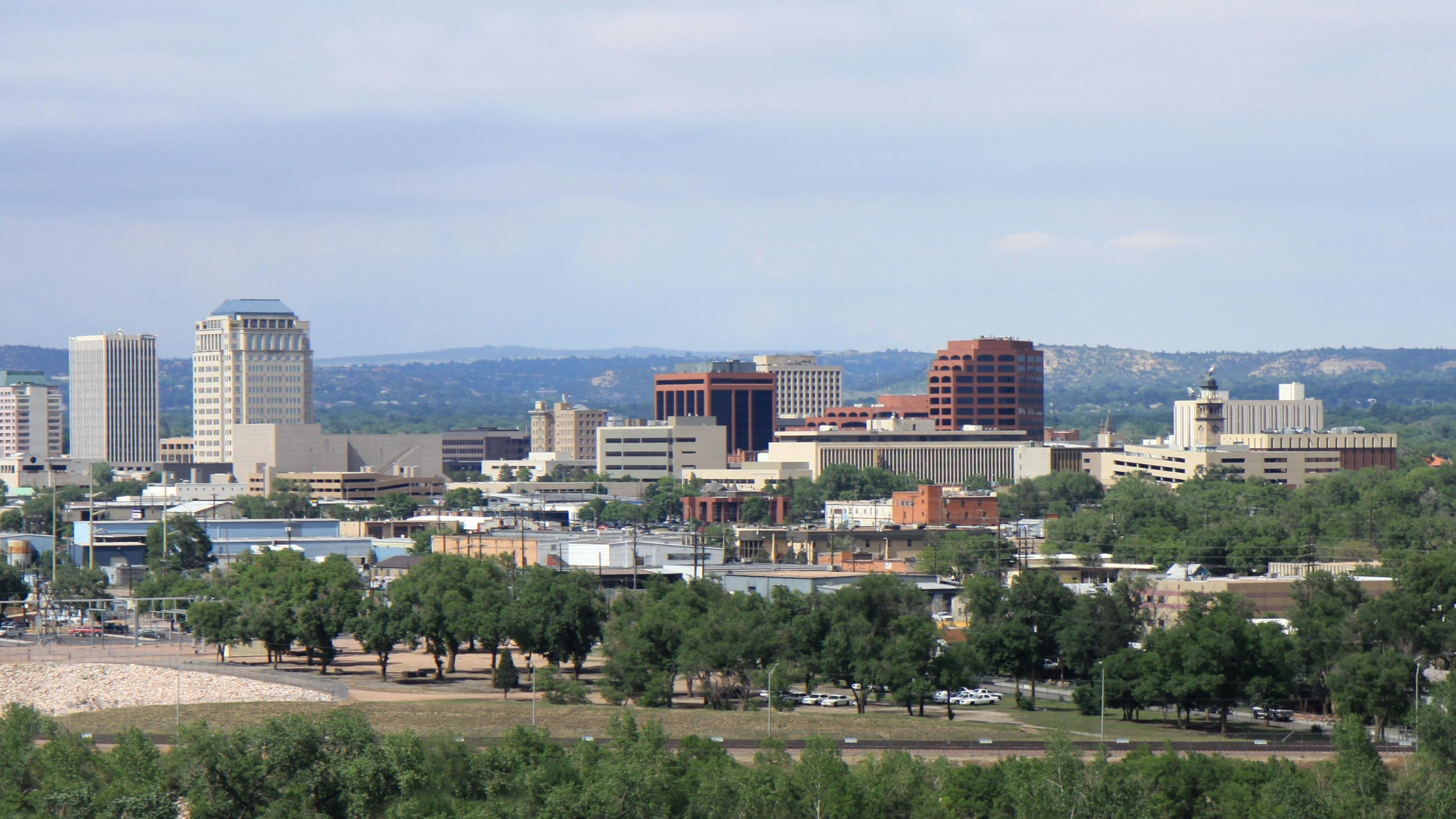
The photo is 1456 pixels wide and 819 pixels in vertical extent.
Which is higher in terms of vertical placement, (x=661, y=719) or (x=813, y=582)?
(x=813, y=582)

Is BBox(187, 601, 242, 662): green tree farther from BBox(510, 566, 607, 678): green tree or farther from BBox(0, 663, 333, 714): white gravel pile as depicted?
BBox(510, 566, 607, 678): green tree

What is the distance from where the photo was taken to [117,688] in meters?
106

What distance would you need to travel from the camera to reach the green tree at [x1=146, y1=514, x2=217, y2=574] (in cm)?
16738

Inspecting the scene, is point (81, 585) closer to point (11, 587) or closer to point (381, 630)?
point (11, 587)

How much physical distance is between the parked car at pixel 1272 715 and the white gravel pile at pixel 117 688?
42.7m

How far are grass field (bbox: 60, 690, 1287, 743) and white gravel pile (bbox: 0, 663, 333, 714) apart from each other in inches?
214

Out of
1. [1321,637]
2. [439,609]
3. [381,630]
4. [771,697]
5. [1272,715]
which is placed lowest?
[1272,715]

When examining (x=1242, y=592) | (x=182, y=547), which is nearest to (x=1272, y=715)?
(x=1242, y=592)

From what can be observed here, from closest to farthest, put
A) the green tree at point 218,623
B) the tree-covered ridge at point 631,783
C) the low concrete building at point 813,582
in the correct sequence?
the tree-covered ridge at point 631,783
the green tree at point 218,623
the low concrete building at point 813,582

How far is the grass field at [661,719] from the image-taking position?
281ft

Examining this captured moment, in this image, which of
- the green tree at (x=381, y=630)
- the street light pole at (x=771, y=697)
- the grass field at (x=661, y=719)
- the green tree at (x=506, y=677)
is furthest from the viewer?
the green tree at (x=381, y=630)

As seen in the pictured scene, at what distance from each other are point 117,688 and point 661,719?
36.4 m

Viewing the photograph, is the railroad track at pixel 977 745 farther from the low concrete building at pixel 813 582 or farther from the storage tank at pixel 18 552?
the storage tank at pixel 18 552

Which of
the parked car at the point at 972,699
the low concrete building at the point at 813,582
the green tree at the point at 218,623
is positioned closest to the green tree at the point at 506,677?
the green tree at the point at 218,623
